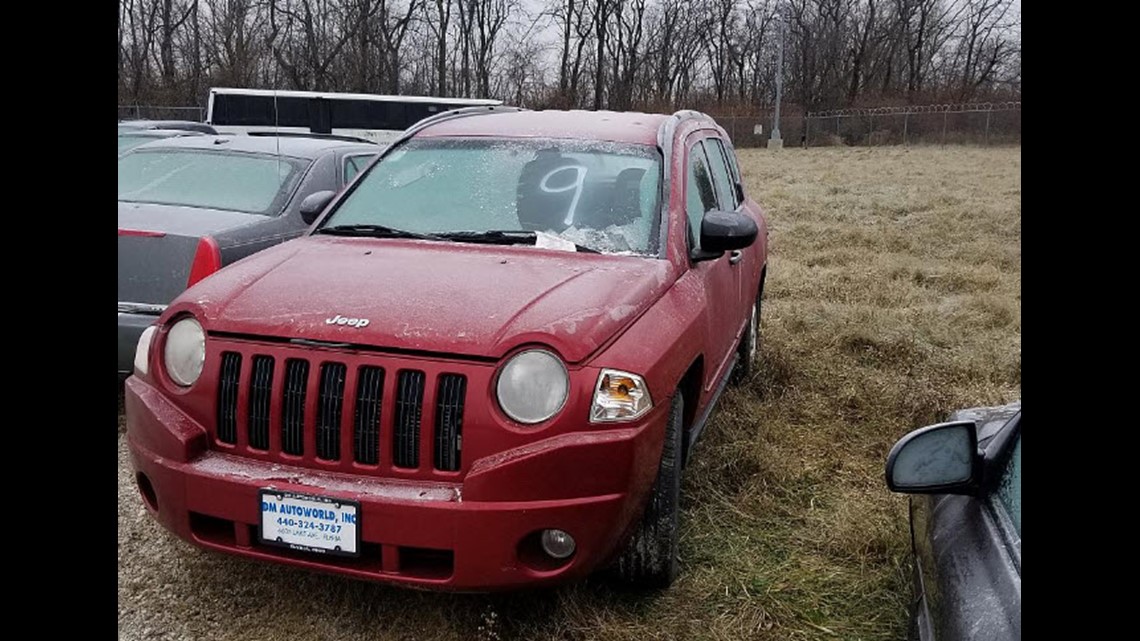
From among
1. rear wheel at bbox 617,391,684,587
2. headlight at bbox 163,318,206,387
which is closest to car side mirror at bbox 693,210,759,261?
rear wheel at bbox 617,391,684,587

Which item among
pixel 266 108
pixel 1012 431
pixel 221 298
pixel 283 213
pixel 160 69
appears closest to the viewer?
pixel 1012 431

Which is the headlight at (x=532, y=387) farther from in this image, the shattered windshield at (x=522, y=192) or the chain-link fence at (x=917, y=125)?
the chain-link fence at (x=917, y=125)

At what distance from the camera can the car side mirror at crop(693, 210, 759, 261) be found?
375 centimetres

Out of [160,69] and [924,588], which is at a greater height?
[160,69]

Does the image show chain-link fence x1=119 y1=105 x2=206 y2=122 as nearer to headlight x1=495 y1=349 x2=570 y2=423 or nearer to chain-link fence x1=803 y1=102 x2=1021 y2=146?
chain-link fence x1=803 y1=102 x2=1021 y2=146

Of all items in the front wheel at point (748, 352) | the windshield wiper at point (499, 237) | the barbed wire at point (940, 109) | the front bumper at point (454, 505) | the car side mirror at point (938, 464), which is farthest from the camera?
the barbed wire at point (940, 109)

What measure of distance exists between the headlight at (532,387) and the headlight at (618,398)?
0.10m

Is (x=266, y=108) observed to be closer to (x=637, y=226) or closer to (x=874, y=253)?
(x=874, y=253)

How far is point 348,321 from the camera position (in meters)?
2.79

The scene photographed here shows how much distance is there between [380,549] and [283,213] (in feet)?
10.3

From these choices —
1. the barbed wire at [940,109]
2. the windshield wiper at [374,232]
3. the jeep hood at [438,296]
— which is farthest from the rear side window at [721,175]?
the barbed wire at [940,109]

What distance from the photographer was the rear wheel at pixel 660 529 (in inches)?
121
